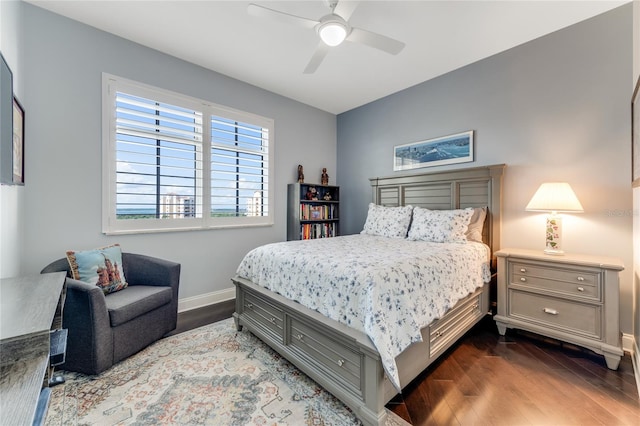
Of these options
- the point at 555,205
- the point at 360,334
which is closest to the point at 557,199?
the point at 555,205

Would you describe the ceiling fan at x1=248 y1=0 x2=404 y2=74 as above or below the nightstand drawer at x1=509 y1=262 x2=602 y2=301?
above

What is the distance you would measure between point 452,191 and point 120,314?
141 inches

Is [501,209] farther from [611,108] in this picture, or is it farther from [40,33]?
[40,33]

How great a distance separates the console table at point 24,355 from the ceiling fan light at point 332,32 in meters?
2.33

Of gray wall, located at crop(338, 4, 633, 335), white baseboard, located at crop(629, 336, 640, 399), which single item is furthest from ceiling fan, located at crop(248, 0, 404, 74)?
white baseboard, located at crop(629, 336, 640, 399)

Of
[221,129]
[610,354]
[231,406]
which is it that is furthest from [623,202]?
[221,129]

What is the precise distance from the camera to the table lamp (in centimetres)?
234

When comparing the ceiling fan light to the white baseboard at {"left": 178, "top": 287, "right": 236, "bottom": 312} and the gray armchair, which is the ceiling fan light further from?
the white baseboard at {"left": 178, "top": 287, "right": 236, "bottom": 312}

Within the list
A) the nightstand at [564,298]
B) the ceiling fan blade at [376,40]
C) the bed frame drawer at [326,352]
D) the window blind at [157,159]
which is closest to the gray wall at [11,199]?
the window blind at [157,159]

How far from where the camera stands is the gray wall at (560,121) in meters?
2.34

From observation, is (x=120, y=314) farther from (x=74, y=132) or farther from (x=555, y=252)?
(x=555, y=252)

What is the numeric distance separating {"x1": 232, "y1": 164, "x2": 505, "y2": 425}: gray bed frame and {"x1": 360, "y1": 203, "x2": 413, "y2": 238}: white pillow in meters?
0.55

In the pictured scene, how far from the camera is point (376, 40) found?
7.07ft

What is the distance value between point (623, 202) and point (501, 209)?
902mm
